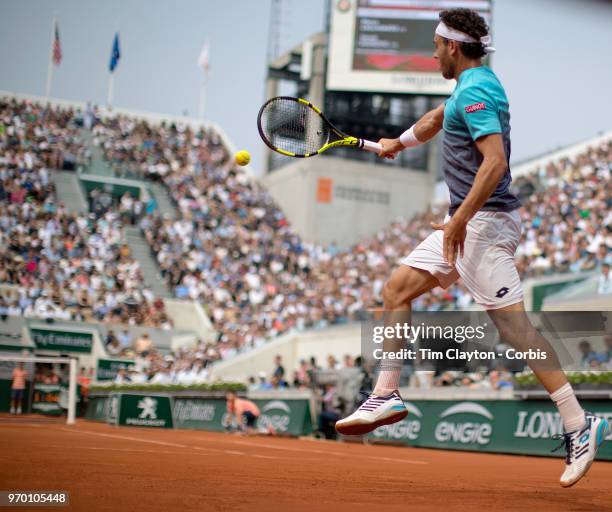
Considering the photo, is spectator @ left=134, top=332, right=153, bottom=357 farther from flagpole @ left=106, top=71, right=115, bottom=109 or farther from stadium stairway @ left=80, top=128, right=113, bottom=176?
flagpole @ left=106, top=71, right=115, bottom=109

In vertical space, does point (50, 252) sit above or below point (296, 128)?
below

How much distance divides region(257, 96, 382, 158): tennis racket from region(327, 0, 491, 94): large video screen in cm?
3335

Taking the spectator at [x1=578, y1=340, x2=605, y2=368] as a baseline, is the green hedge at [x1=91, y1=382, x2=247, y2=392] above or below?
below

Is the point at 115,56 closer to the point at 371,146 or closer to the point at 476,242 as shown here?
the point at 371,146

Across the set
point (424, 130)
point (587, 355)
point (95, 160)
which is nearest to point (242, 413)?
point (587, 355)

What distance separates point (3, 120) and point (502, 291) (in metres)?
34.1

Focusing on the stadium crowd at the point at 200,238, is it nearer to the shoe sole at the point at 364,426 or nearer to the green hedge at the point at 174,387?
the green hedge at the point at 174,387

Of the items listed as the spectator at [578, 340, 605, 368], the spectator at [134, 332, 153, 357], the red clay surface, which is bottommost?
the spectator at [134, 332, 153, 357]

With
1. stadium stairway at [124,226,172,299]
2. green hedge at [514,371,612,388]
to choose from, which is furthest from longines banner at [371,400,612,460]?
stadium stairway at [124,226,172,299]

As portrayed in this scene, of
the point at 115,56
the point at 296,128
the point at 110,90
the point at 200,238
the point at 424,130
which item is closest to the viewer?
the point at 424,130

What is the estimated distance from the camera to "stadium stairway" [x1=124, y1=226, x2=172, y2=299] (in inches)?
1330

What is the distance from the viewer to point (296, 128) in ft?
22.1

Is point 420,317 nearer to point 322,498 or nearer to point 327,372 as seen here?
point 327,372

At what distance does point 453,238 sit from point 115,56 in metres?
39.6
